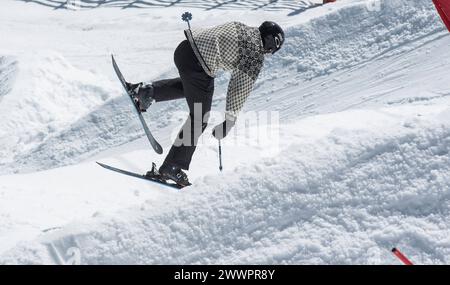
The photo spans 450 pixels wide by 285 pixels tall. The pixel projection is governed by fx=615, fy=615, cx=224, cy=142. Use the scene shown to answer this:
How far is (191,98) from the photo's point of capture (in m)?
4.79

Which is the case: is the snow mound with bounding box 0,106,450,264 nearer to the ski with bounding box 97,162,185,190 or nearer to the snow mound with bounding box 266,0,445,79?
the ski with bounding box 97,162,185,190

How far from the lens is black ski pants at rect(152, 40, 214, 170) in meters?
4.72

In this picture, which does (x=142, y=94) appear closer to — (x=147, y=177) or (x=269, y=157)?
(x=147, y=177)

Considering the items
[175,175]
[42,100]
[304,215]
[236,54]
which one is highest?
[236,54]

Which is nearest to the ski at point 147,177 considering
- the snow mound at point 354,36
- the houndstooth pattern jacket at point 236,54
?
the houndstooth pattern jacket at point 236,54

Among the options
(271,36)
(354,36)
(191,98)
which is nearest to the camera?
(271,36)

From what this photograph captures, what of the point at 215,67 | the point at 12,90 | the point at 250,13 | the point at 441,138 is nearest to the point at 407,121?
the point at 441,138

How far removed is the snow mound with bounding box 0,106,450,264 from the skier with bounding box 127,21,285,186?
84 centimetres

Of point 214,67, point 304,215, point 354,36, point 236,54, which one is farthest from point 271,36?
point 354,36

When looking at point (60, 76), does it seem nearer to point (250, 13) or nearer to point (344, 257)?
point (250, 13)

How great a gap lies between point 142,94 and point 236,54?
1108 mm

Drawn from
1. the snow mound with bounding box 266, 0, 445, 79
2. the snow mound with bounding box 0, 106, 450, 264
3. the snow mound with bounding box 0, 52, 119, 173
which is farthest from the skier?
the snow mound with bounding box 0, 52, 119, 173

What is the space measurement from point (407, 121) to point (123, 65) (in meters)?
7.95

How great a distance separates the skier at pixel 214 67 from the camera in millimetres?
4457
